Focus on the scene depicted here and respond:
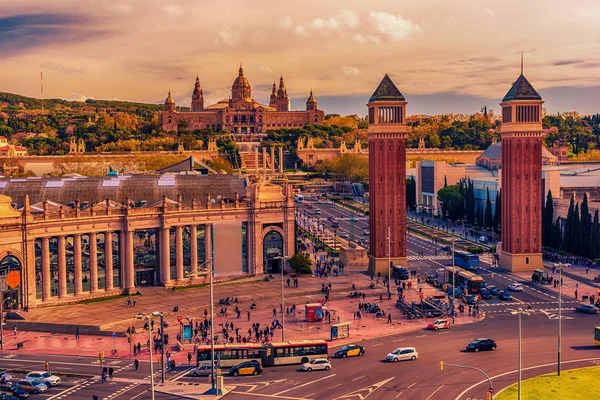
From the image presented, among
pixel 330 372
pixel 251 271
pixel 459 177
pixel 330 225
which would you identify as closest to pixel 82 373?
pixel 330 372

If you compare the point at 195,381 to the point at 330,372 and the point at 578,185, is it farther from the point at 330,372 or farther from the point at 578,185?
the point at 578,185

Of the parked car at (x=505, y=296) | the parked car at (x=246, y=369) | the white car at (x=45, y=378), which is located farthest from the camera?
the parked car at (x=505, y=296)

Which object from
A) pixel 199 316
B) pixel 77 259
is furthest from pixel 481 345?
pixel 77 259

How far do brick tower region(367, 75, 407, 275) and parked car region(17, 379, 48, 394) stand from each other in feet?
195

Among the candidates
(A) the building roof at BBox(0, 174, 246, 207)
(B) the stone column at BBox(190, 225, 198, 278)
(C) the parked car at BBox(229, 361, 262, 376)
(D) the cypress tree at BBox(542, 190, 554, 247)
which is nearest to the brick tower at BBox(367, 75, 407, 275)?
(A) the building roof at BBox(0, 174, 246, 207)

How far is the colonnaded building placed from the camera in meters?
85.9

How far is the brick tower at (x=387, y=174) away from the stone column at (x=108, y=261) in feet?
125

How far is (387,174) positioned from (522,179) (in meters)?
20.9

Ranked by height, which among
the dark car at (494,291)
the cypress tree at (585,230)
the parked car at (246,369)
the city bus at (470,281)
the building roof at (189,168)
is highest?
the building roof at (189,168)

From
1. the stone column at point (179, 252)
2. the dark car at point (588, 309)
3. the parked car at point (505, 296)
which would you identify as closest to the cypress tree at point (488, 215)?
the parked car at point (505, 296)

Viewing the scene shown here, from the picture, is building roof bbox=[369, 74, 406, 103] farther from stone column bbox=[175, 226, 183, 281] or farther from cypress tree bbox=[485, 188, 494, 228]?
cypress tree bbox=[485, 188, 494, 228]

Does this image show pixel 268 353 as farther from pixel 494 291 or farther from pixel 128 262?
pixel 494 291

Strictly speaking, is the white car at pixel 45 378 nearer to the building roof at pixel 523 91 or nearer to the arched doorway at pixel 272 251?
the arched doorway at pixel 272 251

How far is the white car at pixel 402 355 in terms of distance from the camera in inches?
2564
